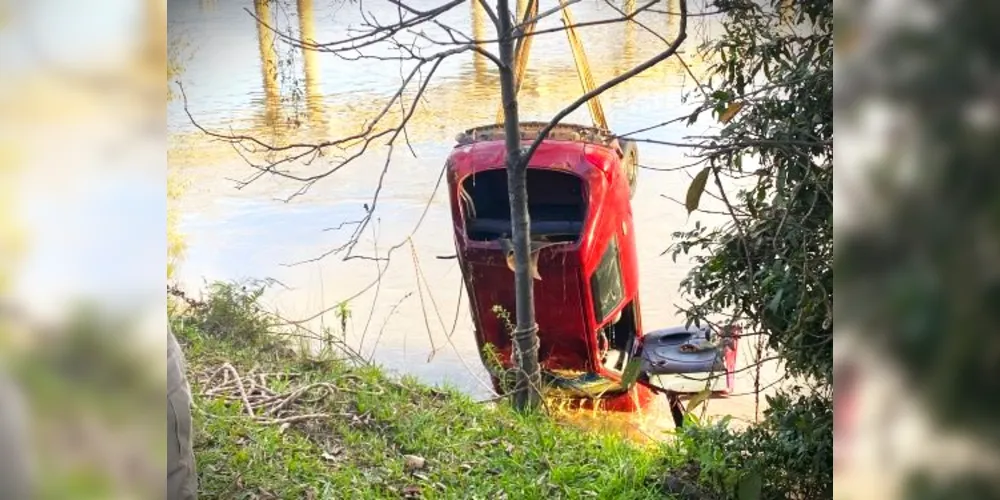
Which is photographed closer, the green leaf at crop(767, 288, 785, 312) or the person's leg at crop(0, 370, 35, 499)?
the person's leg at crop(0, 370, 35, 499)

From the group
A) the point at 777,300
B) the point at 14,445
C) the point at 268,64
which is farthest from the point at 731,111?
the point at 14,445

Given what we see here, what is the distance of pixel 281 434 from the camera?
80.0 inches

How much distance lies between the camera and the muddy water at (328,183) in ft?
6.60

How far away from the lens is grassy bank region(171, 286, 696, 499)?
1890mm

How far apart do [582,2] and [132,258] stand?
131 centimetres

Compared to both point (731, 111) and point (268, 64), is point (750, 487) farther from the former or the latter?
point (268, 64)

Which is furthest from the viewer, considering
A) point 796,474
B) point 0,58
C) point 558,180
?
point 558,180

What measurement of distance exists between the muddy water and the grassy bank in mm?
80

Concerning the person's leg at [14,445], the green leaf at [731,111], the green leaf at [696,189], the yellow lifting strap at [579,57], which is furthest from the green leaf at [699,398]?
the person's leg at [14,445]

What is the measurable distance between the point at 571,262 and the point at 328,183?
0.59 meters

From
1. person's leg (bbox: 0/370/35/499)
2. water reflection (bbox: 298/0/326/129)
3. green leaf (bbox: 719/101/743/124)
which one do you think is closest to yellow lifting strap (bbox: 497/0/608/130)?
green leaf (bbox: 719/101/743/124)

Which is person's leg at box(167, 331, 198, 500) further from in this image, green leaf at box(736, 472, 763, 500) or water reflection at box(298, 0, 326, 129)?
green leaf at box(736, 472, 763, 500)

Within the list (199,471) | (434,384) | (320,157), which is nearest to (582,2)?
(320,157)

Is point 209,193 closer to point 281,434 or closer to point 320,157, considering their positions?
point 320,157
